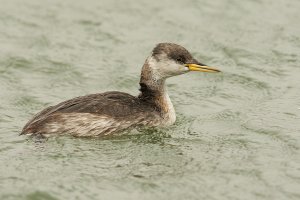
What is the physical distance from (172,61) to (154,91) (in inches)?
22.3

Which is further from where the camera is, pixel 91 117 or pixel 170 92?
pixel 170 92

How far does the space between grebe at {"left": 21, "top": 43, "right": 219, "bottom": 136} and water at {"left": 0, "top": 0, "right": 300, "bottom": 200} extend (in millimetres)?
200

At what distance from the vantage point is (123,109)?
11.4 meters

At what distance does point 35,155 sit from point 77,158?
0.57m

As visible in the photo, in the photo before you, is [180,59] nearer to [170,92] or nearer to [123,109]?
[123,109]

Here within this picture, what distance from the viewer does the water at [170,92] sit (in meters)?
9.73

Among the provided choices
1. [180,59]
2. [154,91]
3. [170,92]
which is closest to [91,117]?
[154,91]

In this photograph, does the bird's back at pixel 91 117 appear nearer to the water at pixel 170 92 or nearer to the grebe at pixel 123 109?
the grebe at pixel 123 109

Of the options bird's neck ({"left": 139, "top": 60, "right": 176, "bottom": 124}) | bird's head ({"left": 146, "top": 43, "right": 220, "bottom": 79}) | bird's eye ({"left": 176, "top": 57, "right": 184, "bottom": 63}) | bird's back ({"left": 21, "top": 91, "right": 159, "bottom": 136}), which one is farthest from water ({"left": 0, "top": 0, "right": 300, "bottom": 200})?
bird's eye ({"left": 176, "top": 57, "right": 184, "bottom": 63})

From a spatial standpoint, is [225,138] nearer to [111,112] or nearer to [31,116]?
[111,112]

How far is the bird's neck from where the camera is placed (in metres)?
12.1

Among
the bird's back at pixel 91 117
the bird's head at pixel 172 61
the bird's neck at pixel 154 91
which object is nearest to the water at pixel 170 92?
the bird's back at pixel 91 117

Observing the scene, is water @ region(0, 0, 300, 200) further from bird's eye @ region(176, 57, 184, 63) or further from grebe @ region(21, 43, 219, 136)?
bird's eye @ region(176, 57, 184, 63)

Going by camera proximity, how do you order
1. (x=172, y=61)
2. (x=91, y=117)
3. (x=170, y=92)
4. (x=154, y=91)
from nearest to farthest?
(x=91, y=117) < (x=172, y=61) < (x=154, y=91) < (x=170, y=92)
